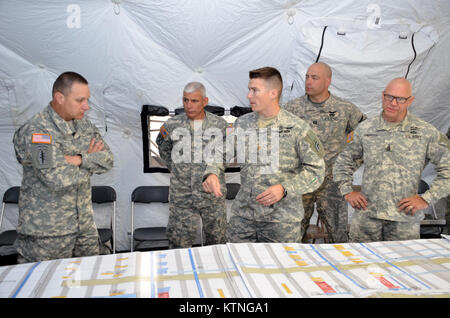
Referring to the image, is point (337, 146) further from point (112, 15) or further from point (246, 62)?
point (112, 15)

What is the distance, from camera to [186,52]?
3.84 metres

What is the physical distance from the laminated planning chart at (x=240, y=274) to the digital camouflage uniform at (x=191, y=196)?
1.49 metres

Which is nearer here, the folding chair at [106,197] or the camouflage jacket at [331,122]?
the camouflage jacket at [331,122]

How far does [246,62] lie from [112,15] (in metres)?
1.34

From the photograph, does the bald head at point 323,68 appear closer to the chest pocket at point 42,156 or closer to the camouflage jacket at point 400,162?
the camouflage jacket at point 400,162

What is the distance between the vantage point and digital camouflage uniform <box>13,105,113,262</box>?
235 cm

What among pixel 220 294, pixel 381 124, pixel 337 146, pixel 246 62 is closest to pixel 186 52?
pixel 246 62

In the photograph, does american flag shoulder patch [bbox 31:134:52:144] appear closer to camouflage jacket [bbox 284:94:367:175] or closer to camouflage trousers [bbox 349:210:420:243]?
camouflage trousers [bbox 349:210:420:243]

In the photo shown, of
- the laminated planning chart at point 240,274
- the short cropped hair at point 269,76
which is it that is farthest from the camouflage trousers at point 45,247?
the short cropped hair at point 269,76

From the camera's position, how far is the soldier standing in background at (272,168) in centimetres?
244

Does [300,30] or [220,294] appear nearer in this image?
[220,294]

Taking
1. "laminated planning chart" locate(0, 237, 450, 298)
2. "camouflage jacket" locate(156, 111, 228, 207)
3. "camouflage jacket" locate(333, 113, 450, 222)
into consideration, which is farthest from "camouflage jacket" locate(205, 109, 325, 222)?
"camouflage jacket" locate(156, 111, 228, 207)

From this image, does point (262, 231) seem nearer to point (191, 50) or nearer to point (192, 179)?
point (192, 179)
